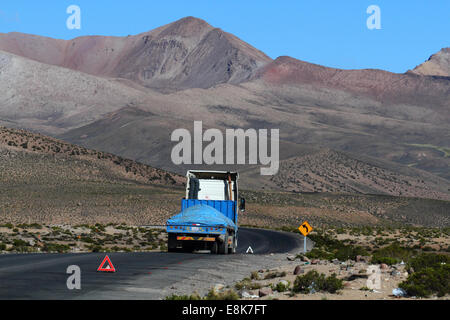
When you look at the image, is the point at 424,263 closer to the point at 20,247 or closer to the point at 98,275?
the point at 98,275

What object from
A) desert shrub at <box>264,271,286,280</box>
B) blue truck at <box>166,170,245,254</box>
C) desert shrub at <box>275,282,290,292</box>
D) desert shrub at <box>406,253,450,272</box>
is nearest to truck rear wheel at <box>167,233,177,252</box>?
blue truck at <box>166,170,245,254</box>

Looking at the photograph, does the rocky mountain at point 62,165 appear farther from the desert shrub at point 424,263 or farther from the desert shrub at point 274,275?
the desert shrub at point 424,263

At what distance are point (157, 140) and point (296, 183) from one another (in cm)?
4731

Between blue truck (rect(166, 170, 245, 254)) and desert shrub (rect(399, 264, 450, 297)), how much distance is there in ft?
47.2

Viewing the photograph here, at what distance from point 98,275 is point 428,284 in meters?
8.78

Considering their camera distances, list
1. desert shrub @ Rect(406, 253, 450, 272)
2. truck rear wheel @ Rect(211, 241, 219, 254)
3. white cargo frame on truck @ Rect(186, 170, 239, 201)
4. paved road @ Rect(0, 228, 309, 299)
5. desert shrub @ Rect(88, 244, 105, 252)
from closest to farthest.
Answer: paved road @ Rect(0, 228, 309, 299)
desert shrub @ Rect(406, 253, 450, 272)
truck rear wheel @ Rect(211, 241, 219, 254)
white cargo frame on truck @ Rect(186, 170, 239, 201)
desert shrub @ Rect(88, 244, 105, 252)

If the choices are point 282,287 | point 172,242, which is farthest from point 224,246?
point 282,287

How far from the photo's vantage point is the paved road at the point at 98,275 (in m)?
16.2

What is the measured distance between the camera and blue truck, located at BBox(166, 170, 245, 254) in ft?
101

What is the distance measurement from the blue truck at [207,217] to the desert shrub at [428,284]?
14.4m

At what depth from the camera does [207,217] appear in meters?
31.0

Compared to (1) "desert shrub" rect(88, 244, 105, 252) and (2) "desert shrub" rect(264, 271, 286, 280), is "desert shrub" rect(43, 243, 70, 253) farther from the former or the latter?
(2) "desert shrub" rect(264, 271, 286, 280)

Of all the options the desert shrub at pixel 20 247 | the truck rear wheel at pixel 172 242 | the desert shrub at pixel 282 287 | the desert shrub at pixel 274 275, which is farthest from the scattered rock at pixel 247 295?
the desert shrub at pixel 20 247
